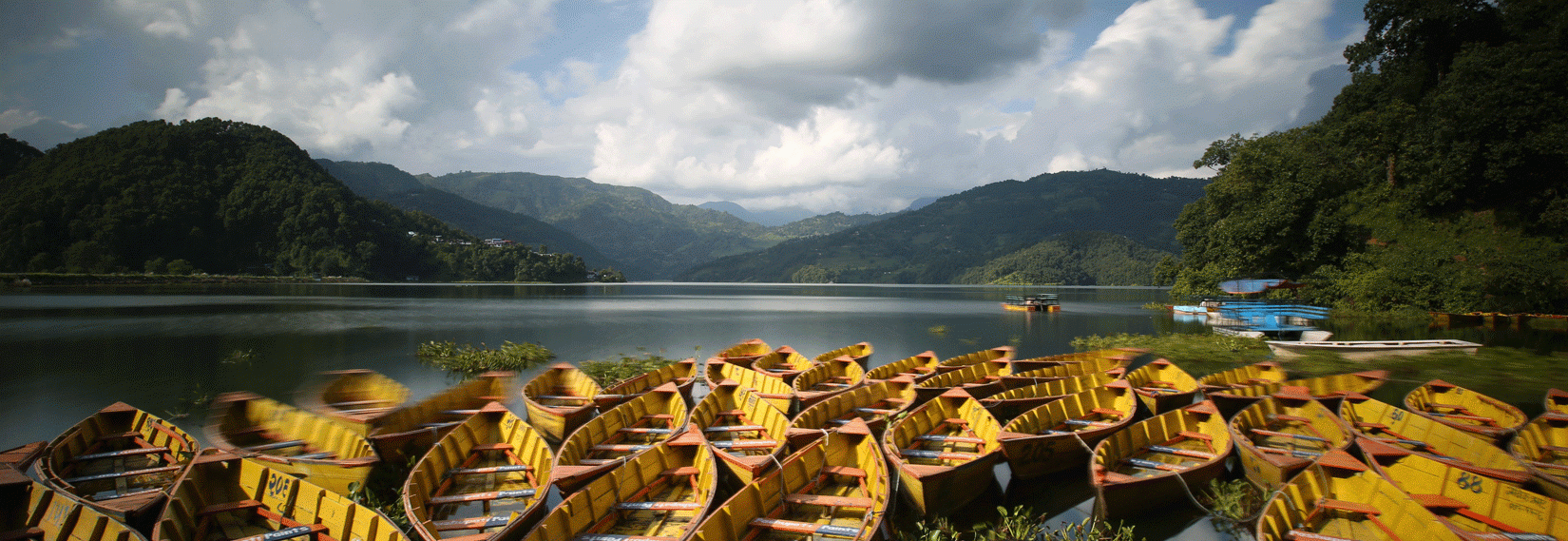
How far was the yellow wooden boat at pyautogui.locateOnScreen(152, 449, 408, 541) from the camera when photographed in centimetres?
693

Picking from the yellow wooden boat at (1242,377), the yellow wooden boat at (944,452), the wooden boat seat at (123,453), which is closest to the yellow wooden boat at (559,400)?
the wooden boat seat at (123,453)

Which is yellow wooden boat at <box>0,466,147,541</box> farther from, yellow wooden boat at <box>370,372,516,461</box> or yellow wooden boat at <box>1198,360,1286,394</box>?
yellow wooden boat at <box>1198,360,1286,394</box>

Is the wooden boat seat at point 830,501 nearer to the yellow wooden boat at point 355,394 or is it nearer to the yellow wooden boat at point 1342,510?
the yellow wooden boat at point 1342,510

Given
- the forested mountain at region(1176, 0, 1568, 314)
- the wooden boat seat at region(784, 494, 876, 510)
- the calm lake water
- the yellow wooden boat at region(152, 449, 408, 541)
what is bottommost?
the calm lake water

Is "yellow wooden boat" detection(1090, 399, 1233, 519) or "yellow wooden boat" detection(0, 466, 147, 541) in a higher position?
"yellow wooden boat" detection(0, 466, 147, 541)

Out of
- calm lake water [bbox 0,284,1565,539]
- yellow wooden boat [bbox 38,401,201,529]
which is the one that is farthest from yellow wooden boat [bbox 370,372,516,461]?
calm lake water [bbox 0,284,1565,539]

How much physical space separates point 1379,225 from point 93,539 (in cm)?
5407

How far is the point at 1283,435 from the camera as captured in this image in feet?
40.5

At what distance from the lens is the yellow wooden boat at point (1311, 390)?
1471 cm

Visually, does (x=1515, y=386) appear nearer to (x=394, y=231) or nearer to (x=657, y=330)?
(x=657, y=330)

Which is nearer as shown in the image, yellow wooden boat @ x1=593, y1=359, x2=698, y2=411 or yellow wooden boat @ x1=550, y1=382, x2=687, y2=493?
yellow wooden boat @ x1=550, y1=382, x2=687, y2=493

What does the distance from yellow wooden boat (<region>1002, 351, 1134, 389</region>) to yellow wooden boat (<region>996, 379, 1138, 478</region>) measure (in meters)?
2.46

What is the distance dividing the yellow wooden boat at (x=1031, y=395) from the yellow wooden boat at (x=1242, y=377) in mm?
2625

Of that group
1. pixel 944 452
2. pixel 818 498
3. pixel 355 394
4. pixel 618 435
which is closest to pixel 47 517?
pixel 618 435
